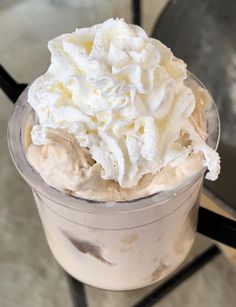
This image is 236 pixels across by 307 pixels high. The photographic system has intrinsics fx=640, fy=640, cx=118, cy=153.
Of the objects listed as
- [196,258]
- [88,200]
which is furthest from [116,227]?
[196,258]

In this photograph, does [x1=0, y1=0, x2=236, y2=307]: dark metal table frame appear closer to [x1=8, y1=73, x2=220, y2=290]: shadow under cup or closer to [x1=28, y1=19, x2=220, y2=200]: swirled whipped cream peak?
[x1=8, y1=73, x2=220, y2=290]: shadow under cup

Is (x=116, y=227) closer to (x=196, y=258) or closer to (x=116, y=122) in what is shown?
(x=116, y=122)

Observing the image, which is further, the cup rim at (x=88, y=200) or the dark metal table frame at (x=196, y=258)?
the dark metal table frame at (x=196, y=258)

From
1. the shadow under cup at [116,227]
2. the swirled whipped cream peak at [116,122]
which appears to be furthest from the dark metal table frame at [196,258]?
the swirled whipped cream peak at [116,122]

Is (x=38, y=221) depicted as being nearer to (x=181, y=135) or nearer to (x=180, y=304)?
(x=180, y=304)

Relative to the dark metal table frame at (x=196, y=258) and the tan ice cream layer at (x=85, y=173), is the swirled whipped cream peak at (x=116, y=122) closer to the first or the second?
the tan ice cream layer at (x=85, y=173)

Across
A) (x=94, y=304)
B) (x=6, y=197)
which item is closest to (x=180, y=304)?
(x=94, y=304)
